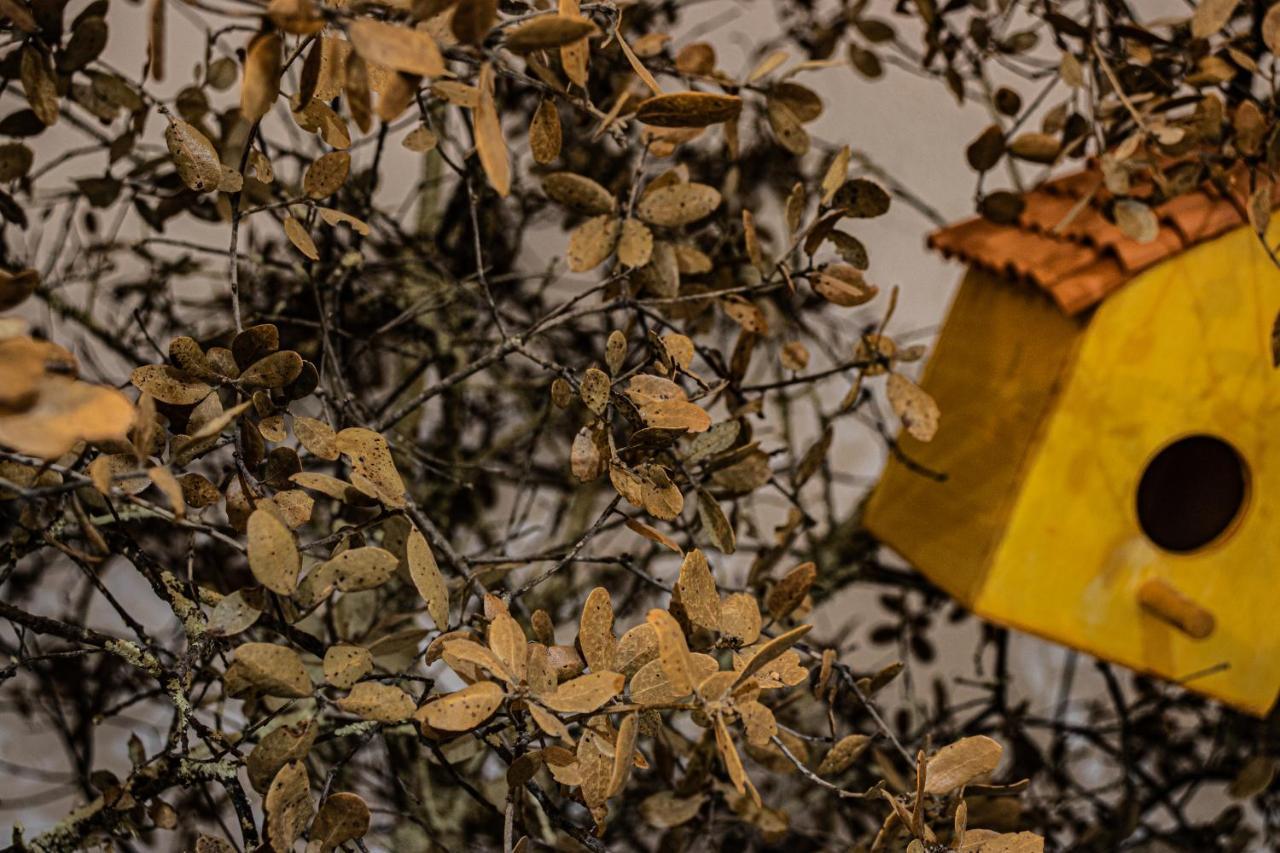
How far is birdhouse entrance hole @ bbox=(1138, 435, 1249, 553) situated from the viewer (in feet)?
2.91

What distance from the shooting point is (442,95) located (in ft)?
1.33

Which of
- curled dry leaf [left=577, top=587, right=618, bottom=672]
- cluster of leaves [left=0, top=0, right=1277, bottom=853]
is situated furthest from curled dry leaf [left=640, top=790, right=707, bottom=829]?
curled dry leaf [left=577, top=587, right=618, bottom=672]

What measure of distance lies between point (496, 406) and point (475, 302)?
0.78 feet

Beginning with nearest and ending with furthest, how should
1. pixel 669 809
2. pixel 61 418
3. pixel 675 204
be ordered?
pixel 61 418 < pixel 675 204 < pixel 669 809

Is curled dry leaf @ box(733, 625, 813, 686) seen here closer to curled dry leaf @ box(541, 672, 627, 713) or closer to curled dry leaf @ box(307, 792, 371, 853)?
curled dry leaf @ box(541, 672, 627, 713)

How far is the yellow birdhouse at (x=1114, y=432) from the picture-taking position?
78 cm

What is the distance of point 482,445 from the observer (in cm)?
110

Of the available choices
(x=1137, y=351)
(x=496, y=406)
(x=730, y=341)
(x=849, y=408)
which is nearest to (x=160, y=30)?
(x=849, y=408)

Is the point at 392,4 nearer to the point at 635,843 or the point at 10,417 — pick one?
the point at 10,417

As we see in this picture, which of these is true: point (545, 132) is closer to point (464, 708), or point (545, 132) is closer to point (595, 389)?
point (595, 389)

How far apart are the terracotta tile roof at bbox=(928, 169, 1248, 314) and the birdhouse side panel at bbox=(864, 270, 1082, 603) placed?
3 centimetres

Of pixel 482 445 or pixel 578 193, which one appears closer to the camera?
pixel 578 193

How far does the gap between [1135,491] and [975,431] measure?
13cm

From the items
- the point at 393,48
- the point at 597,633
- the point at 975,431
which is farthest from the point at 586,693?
the point at 975,431
